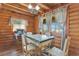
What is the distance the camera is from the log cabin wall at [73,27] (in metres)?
2.31

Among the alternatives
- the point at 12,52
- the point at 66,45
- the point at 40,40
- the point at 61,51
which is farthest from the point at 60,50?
the point at 12,52

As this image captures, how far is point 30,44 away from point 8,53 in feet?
1.27

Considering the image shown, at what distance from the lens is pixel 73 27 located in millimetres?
2322

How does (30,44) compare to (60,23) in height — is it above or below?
below

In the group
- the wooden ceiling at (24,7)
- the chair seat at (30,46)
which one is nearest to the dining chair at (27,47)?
the chair seat at (30,46)

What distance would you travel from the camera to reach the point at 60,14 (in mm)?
2348

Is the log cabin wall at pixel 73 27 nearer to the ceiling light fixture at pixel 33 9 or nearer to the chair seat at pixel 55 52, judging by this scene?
the chair seat at pixel 55 52

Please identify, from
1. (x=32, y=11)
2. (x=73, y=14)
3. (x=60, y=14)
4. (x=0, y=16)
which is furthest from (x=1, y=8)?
(x=73, y=14)

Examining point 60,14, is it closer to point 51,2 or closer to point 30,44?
point 51,2

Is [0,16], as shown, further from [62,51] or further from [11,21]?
[62,51]

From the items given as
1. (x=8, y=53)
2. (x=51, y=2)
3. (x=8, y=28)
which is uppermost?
(x=51, y=2)

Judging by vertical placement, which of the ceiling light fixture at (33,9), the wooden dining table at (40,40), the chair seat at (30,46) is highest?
the ceiling light fixture at (33,9)

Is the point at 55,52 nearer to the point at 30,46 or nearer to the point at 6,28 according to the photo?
the point at 30,46

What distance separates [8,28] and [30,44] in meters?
0.44
